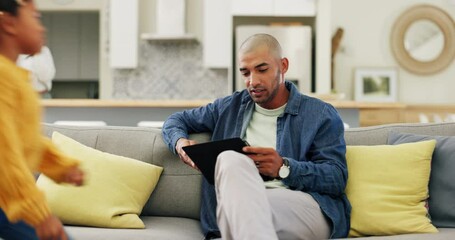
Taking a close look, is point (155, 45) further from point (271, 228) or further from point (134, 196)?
point (271, 228)

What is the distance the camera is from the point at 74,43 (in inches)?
336

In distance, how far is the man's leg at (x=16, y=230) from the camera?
123 centimetres

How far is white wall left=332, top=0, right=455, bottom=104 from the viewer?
24.2ft

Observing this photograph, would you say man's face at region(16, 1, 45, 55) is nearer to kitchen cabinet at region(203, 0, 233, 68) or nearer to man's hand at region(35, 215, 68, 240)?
man's hand at region(35, 215, 68, 240)

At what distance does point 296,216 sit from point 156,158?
0.69 m

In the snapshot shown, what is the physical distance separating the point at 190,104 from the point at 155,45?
247 centimetres

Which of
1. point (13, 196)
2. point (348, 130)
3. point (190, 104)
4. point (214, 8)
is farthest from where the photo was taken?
point (214, 8)

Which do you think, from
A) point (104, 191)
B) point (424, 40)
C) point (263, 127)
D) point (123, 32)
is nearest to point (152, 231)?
point (104, 191)

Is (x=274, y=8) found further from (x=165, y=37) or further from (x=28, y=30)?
(x=28, y=30)

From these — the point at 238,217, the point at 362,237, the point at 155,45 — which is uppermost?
the point at 155,45

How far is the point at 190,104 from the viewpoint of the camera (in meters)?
4.58

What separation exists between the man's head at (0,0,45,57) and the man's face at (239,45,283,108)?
3.90ft

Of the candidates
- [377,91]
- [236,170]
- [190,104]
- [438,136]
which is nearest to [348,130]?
[438,136]

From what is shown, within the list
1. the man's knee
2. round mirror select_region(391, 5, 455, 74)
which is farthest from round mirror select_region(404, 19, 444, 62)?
the man's knee
